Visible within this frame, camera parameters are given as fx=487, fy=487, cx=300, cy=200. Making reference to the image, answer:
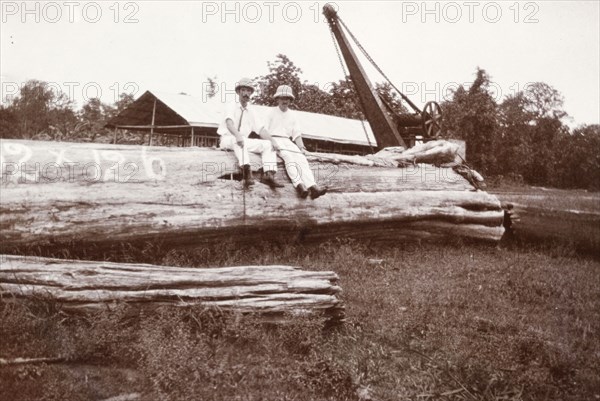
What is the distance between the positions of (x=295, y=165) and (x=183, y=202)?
1804 millimetres

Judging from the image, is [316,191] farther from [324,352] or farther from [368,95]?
[368,95]

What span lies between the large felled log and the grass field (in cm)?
134

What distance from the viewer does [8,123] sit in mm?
30812

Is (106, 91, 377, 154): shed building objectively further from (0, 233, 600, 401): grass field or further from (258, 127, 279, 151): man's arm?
(0, 233, 600, 401): grass field

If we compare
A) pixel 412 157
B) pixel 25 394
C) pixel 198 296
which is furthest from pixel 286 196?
pixel 25 394

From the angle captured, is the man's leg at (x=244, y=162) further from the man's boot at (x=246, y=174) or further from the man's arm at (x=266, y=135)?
the man's arm at (x=266, y=135)

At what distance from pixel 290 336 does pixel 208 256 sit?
2.27 metres

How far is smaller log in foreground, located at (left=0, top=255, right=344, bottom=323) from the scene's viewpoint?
13.6 ft

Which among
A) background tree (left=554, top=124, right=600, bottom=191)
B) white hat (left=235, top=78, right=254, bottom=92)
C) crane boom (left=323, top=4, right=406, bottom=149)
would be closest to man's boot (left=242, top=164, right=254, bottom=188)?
white hat (left=235, top=78, right=254, bottom=92)

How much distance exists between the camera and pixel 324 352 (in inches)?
161

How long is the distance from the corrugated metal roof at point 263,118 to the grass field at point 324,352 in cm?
998

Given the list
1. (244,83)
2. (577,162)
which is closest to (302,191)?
(244,83)

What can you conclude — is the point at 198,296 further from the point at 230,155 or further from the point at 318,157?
the point at 318,157

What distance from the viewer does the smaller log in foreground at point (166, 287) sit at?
4148 mm
